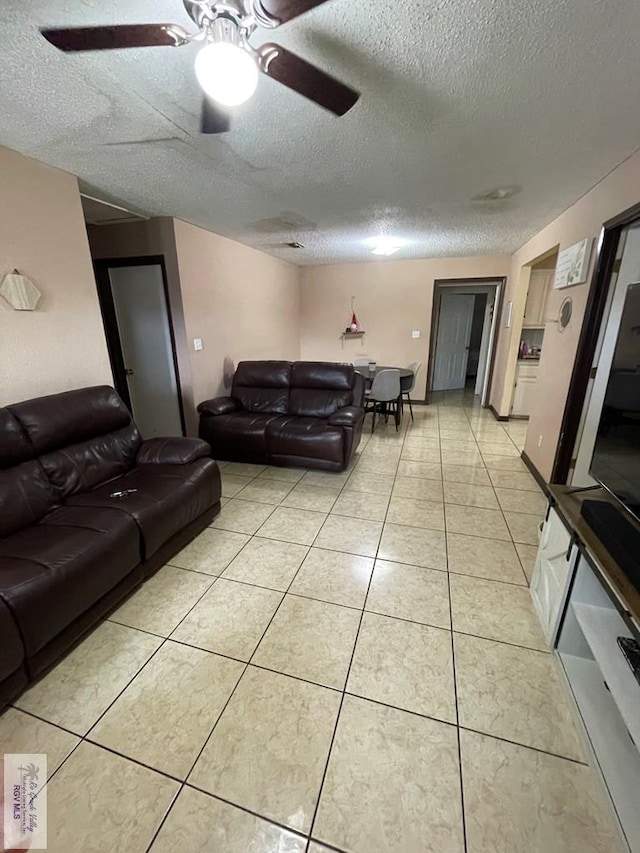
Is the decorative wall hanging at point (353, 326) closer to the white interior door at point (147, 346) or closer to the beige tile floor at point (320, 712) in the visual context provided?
the white interior door at point (147, 346)

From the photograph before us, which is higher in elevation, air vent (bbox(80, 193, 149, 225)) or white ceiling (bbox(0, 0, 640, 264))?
air vent (bbox(80, 193, 149, 225))

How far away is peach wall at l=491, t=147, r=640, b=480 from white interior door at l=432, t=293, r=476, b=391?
259 centimetres

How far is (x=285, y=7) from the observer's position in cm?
96

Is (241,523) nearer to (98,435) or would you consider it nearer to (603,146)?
(98,435)

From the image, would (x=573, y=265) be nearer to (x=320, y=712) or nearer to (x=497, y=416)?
(x=497, y=416)

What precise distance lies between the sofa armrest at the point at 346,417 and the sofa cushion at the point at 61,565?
204cm

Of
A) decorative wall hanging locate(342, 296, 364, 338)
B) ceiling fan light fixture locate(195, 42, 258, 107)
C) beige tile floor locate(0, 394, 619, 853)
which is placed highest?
ceiling fan light fixture locate(195, 42, 258, 107)

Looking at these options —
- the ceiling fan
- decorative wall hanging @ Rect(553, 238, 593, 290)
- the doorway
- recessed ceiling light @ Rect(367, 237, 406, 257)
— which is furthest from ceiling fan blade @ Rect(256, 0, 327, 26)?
the doorway

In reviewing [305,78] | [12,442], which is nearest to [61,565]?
[12,442]

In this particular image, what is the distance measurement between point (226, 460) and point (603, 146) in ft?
12.3

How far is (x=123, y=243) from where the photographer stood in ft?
11.7

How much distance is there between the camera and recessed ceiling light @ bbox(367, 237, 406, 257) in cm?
421

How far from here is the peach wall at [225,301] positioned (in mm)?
3654

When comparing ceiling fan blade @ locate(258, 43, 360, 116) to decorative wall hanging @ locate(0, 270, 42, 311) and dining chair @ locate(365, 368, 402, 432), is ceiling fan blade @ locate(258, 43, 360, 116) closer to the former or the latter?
decorative wall hanging @ locate(0, 270, 42, 311)
